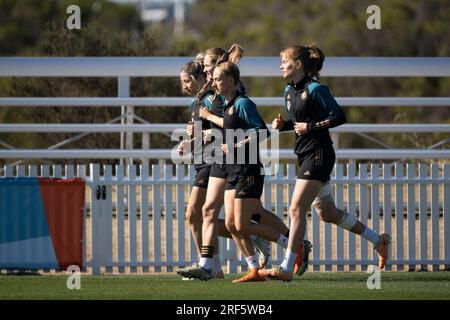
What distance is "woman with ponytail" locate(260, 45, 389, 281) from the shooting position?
10.3 m

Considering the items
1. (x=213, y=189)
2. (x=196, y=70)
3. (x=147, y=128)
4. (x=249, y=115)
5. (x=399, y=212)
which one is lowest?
(x=399, y=212)

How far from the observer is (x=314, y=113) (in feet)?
34.1

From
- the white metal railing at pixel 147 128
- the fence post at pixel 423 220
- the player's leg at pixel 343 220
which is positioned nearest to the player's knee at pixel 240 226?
the player's leg at pixel 343 220

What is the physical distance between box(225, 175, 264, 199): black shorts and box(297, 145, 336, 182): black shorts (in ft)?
1.27

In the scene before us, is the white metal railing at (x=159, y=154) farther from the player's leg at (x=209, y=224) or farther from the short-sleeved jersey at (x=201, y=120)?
the player's leg at (x=209, y=224)

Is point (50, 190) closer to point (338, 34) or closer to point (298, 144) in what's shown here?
point (298, 144)

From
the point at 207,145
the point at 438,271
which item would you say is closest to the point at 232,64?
the point at 207,145

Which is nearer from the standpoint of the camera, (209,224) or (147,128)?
(209,224)

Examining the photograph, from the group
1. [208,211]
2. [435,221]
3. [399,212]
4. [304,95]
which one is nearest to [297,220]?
[208,211]

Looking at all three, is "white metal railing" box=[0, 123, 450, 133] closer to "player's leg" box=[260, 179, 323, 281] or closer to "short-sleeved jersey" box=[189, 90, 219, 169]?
"short-sleeved jersey" box=[189, 90, 219, 169]

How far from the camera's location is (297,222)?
407 inches

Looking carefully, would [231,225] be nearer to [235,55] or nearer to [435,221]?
[235,55]

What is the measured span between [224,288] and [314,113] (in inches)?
68.2

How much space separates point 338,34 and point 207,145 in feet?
141
